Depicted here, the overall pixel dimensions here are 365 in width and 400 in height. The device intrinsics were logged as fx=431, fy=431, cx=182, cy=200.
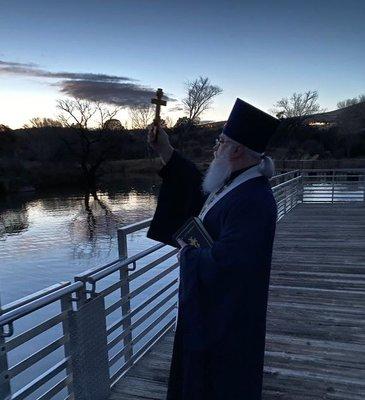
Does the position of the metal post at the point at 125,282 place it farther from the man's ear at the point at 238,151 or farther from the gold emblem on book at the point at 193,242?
the man's ear at the point at 238,151

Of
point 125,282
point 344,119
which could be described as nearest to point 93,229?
point 125,282

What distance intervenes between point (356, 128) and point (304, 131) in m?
7.77

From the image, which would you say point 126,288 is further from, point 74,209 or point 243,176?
point 74,209

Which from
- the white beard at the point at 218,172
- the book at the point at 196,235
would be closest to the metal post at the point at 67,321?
the book at the point at 196,235

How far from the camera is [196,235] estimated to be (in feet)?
6.52

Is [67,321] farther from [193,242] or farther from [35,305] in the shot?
[193,242]

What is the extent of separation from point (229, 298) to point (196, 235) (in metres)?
0.32

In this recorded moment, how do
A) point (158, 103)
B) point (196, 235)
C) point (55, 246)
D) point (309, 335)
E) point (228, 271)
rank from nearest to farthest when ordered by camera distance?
point (228, 271) < point (196, 235) < point (158, 103) < point (309, 335) < point (55, 246)

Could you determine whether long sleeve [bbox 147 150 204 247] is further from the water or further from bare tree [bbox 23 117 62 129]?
bare tree [bbox 23 117 62 129]

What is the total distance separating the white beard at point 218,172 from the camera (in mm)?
2051

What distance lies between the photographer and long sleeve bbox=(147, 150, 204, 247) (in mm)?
2428

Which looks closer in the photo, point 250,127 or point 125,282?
point 250,127

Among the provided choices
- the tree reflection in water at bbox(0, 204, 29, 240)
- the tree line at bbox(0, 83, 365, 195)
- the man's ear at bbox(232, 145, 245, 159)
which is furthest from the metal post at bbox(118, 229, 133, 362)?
the tree line at bbox(0, 83, 365, 195)

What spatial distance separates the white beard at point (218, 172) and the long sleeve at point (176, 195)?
329mm
